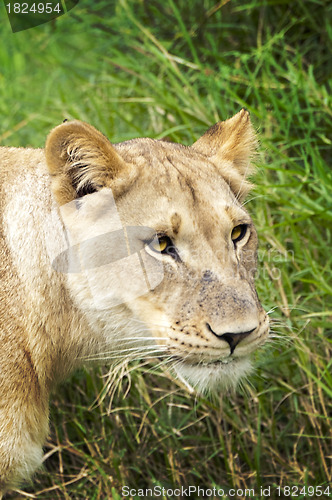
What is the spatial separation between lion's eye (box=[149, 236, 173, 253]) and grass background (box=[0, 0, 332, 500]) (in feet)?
2.35

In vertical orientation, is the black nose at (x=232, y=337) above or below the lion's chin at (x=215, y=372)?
above

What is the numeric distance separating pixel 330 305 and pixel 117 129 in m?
2.33

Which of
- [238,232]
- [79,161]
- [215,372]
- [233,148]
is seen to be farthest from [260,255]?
[79,161]

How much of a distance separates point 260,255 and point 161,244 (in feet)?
5.60

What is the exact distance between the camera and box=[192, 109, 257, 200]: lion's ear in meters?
3.31

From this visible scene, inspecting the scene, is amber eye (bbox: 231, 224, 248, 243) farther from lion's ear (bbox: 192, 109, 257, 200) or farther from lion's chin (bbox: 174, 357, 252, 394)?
lion's chin (bbox: 174, 357, 252, 394)

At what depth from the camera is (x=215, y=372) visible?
2.80 metres

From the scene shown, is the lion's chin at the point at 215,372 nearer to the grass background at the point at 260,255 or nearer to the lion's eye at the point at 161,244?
the grass background at the point at 260,255

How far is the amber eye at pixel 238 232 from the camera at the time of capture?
3.05m

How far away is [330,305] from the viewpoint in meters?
4.11

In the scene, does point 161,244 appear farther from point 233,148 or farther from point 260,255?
point 260,255

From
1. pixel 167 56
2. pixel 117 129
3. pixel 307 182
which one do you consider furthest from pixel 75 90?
pixel 307 182

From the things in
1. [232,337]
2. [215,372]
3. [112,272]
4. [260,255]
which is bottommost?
[260,255]

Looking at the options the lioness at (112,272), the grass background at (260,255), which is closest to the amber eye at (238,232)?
the lioness at (112,272)
